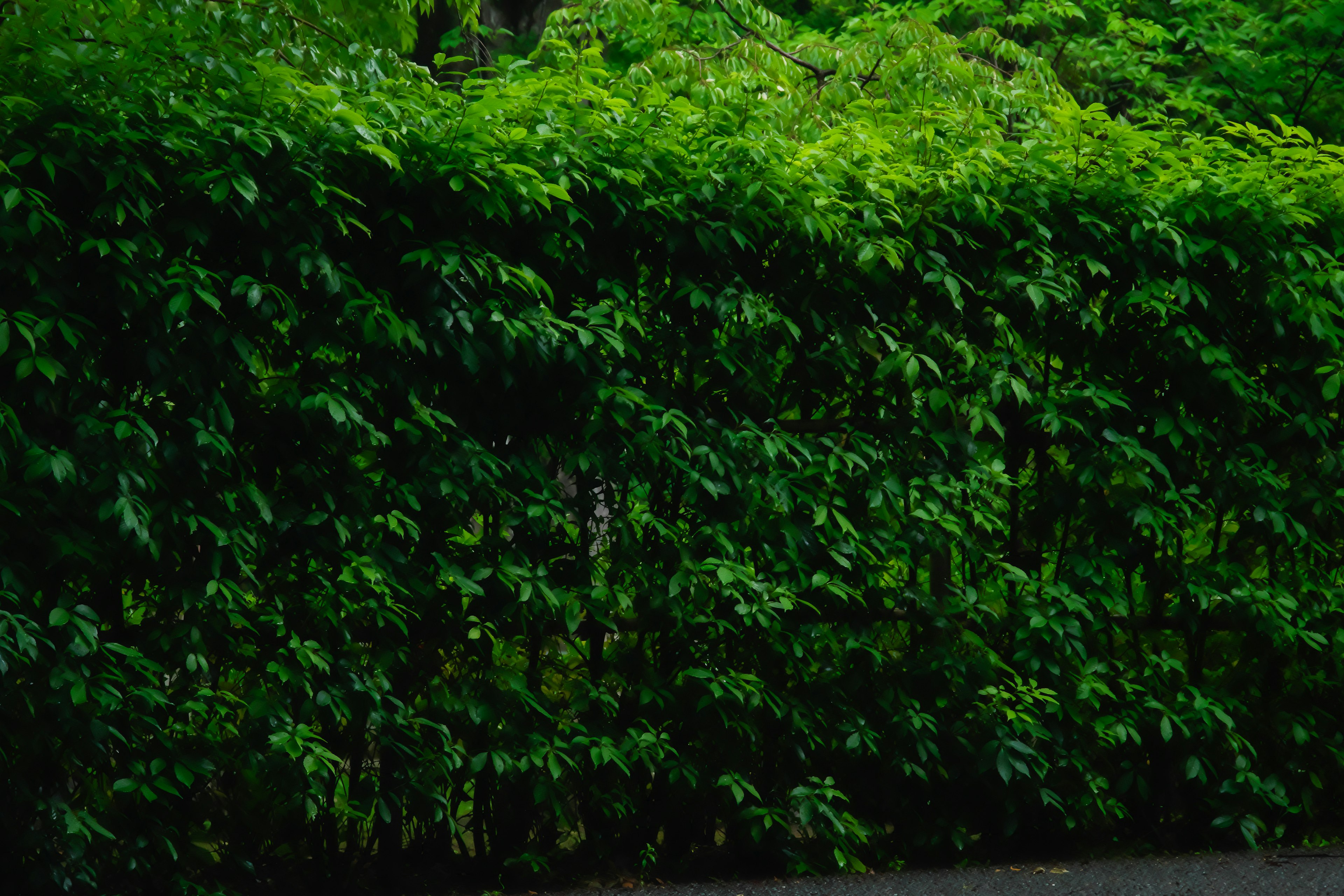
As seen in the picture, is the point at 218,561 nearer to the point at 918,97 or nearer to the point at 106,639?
the point at 106,639

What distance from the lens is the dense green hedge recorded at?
3.48 metres

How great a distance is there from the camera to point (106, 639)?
11.9ft

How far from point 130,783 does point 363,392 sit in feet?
4.28

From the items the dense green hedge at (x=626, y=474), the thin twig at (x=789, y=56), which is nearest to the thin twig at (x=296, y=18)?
the dense green hedge at (x=626, y=474)

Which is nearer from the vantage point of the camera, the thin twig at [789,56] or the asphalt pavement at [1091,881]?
the asphalt pavement at [1091,881]

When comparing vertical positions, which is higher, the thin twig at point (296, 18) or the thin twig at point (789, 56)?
the thin twig at point (296, 18)

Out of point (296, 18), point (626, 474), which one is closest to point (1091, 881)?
point (626, 474)

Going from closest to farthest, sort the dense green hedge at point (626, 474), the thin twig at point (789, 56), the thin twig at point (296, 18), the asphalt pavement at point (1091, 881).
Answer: the dense green hedge at point (626, 474), the asphalt pavement at point (1091, 881), the thin twig at point (296, 18), the thin twig at point (789, 56)

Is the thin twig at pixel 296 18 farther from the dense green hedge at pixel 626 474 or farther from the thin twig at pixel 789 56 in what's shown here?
the thin twig at pixel 789 56

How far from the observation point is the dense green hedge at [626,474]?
3.48 metres

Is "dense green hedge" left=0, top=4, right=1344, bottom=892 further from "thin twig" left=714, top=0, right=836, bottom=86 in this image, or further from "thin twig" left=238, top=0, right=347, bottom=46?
"thin twig" left=714, top=0, right=836, bottom=86

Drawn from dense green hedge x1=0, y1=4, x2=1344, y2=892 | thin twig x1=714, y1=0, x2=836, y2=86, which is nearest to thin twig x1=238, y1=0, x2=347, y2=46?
dense green hedge x1=0, y1=4, x2=1344, y2=892

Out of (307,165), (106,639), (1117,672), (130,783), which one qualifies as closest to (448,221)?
(307,165)

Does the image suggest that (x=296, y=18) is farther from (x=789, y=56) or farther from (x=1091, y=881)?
(x=1091, y=881)
